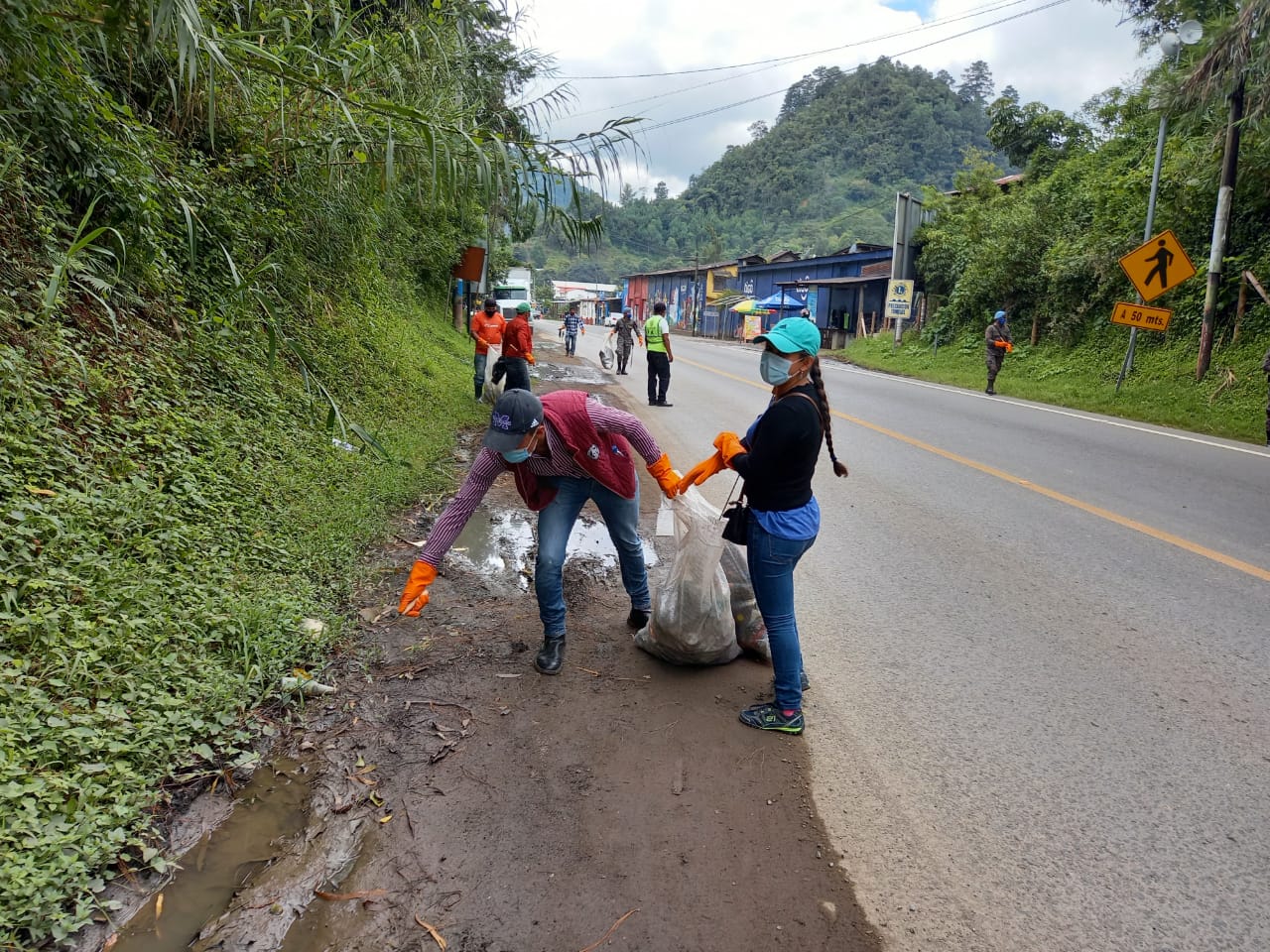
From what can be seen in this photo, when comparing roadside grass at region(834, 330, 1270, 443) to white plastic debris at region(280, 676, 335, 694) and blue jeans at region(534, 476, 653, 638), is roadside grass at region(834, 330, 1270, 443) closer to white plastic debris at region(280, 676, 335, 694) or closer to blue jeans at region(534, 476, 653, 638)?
blue jeans at region(534, 476, 653, 638)

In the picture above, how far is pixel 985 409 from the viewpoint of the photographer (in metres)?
13.1

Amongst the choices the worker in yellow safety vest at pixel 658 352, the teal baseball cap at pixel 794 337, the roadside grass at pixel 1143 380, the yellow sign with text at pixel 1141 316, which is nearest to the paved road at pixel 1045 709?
the teal baseball cap at pixel 794 337

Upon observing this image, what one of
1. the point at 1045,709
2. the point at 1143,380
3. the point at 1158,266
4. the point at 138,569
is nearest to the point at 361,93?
the point at 138,569

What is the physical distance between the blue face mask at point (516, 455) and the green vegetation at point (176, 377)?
96 centimetres

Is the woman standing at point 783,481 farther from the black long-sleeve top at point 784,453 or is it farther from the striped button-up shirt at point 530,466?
the striped button-up shirt at point 530,466

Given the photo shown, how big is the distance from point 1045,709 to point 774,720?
1235 millimetres

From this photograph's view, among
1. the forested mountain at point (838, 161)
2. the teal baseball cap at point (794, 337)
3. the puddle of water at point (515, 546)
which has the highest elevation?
the forested mountain at point (838, 161)

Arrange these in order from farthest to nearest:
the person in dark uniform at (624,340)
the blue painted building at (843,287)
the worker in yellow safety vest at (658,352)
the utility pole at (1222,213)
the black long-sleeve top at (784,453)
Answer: the blue painted building at (843,287), the person in dark uniform at (624,340), the utility pole at (1222,213), the worker in yellow safety vest at (658,352), the black long-sleeve top at (784,453)

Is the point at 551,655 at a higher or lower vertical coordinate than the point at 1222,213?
lower

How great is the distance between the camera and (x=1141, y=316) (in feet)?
46.9

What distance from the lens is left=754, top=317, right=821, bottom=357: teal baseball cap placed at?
121 inches

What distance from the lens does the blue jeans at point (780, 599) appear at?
10.5 ft

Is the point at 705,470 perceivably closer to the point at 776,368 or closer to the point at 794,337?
the point at 776,368

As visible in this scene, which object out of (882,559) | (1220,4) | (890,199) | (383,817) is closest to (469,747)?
(383,817)
